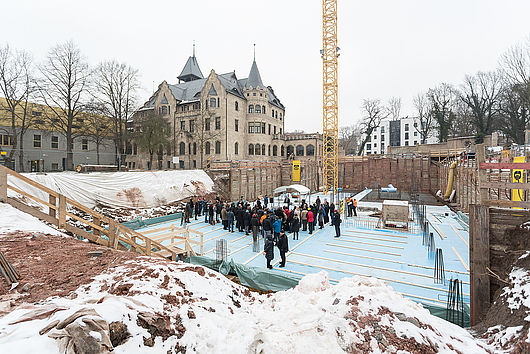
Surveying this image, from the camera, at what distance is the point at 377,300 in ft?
15.4

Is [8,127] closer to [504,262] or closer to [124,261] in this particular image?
[124,261]

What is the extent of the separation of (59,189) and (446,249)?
2262 cm

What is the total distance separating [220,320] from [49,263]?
438 centimetres

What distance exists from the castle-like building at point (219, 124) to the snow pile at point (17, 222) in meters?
33.6

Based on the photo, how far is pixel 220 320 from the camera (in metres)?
4.38

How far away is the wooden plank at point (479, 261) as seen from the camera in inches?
244

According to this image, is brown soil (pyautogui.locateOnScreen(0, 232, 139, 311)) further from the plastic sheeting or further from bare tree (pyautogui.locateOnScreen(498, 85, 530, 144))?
bare tree (pyautogui.locateOnScreen(498, 85, 530, 144))

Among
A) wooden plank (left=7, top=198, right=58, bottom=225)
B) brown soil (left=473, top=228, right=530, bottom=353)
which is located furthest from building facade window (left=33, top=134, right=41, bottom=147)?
brown soil (left=473, top=228, right=530, bottom=353)

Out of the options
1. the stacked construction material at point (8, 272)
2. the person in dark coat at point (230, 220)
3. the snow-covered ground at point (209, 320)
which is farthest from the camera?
the person in dark coat at point (230, 220)

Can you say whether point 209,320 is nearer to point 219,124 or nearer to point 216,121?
point 219,124

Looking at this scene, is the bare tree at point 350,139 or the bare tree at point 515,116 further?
the bare tree at point 350,139

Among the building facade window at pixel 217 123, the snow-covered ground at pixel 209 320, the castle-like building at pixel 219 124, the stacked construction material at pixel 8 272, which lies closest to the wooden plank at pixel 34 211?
the stacked construction material at pixel 8 272

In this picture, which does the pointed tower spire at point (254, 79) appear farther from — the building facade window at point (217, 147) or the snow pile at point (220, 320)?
the snow pile at point (220, 320)

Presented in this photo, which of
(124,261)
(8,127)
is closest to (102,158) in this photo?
(8,127)
